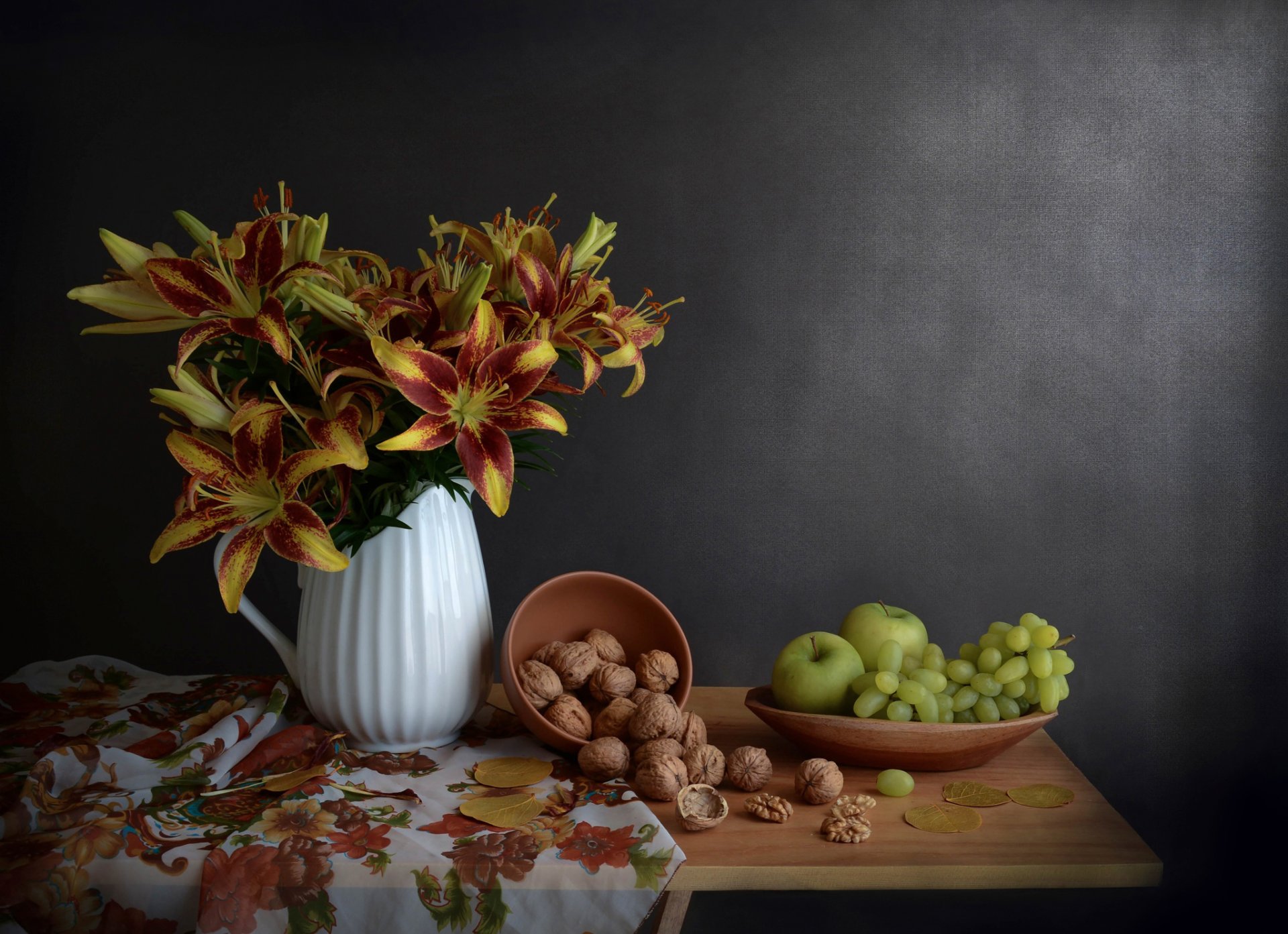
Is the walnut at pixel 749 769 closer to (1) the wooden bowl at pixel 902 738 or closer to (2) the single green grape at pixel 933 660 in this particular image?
(1) the wooden bowl at pixel 902 738

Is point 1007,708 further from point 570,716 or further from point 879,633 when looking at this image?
point 570,716

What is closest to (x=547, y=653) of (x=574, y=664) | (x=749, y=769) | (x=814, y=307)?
(x=574, y=664)

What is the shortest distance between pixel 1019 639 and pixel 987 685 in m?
0.06

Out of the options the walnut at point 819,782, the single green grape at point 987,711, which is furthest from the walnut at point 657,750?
the single green grape at point 987,711

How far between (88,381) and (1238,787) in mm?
1867

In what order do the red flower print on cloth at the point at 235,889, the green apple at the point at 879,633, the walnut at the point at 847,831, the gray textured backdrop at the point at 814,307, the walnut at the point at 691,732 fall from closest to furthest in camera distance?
the red flower print on cloth at the point at 235,889 → the walnut at the point at 847,831 → the walnut at the point at 691,732 → the green apple at the point at 879,633 → the gray textured backdrop at the point at 814,307

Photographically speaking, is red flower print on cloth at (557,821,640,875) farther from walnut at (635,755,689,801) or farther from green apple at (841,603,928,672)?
green apple at (841,603,928,672)

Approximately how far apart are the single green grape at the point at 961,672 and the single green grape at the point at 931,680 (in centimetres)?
2

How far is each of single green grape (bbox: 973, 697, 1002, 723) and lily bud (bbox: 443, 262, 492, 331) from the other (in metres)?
0.65

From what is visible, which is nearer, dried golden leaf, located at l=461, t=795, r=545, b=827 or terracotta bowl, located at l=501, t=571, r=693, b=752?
dried golden leaf, located at l=461, t=795, r=545, b=827

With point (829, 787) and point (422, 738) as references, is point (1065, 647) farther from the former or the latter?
point (422, 738)

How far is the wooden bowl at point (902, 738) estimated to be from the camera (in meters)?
0.99

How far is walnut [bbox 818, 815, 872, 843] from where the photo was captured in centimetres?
88

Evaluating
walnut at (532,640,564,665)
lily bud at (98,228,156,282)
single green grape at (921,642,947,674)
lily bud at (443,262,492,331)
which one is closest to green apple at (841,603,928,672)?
single green grape at (921,642,947,674)
